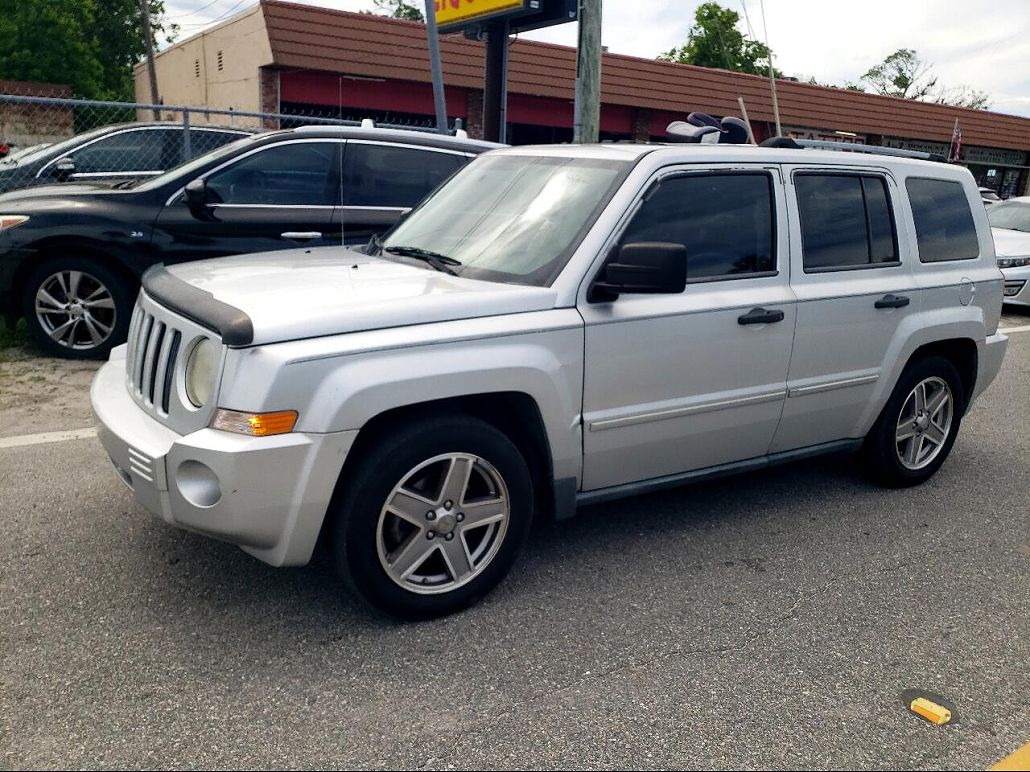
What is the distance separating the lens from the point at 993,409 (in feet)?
23.9

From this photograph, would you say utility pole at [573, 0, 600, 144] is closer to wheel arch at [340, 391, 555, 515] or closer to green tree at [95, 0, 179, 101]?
wheel arch at [340, 391, 555, 515]

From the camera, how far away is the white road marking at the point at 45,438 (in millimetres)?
5309

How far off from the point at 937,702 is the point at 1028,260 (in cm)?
1045

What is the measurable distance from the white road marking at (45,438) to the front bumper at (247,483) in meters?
2.36

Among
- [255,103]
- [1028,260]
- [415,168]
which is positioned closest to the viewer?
[415,168]

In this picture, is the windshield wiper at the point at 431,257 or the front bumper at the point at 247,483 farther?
the windshield wiper at the point at 431,257

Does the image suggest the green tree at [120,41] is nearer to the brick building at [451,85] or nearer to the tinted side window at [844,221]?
the brick building at [451,85]

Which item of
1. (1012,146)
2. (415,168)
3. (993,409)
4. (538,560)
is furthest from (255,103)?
(1012,146)

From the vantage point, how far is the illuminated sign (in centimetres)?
1194

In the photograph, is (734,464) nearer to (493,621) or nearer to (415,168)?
(493,621)

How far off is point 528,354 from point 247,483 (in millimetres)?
1109

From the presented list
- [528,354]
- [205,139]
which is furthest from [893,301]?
[205,139]

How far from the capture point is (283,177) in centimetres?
730

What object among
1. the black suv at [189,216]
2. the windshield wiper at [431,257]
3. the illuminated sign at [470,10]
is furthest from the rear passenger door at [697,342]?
the illuminated sign at [470,10]
